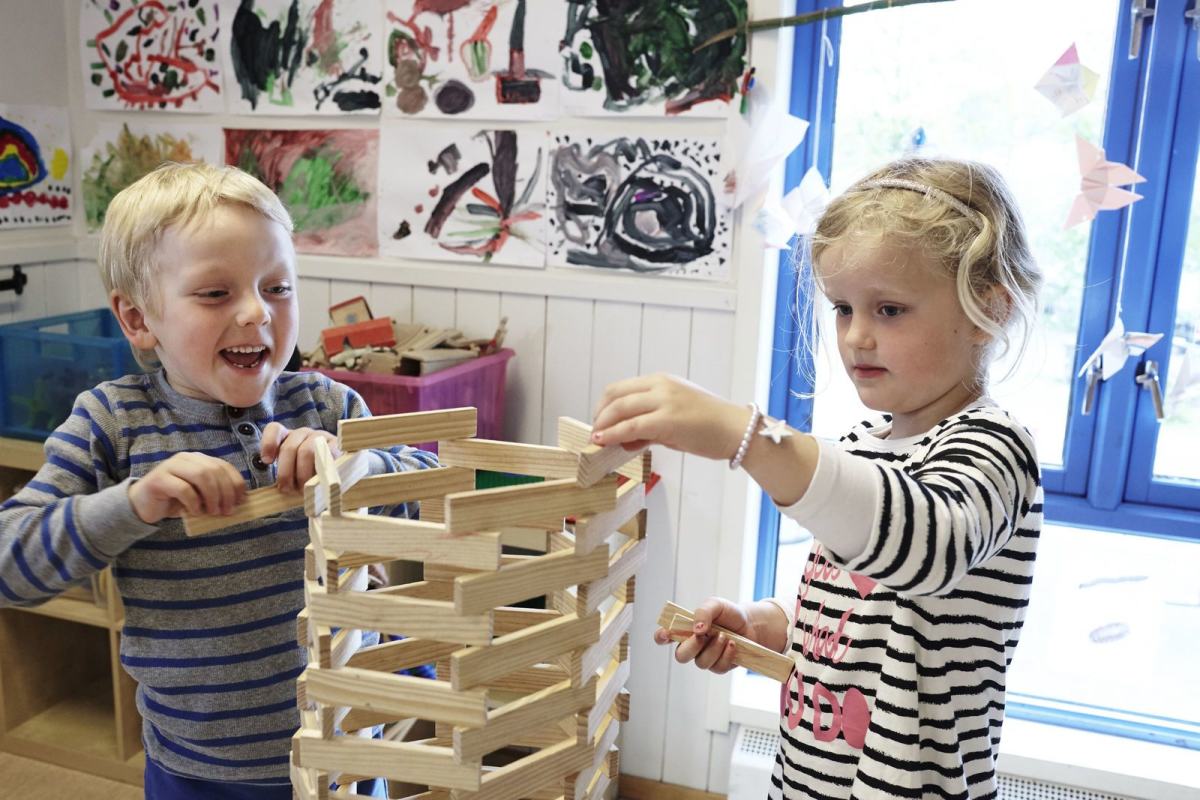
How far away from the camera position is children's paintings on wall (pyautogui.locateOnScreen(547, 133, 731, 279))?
6.52 ft

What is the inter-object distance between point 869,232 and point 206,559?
0.79 meters

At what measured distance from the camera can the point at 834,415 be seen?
2199mm

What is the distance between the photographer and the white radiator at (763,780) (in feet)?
6.39

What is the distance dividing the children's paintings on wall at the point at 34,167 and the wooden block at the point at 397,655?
6.75ft

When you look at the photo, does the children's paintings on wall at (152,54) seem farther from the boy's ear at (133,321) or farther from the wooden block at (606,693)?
the wooden block at (606,693)

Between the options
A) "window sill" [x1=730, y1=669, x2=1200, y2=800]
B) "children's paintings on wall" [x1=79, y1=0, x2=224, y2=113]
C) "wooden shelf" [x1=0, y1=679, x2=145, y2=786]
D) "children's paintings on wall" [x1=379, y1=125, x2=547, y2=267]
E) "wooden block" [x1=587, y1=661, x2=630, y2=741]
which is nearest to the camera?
"wooden block" [x1=587, y1=661, x2=630, y2=741]

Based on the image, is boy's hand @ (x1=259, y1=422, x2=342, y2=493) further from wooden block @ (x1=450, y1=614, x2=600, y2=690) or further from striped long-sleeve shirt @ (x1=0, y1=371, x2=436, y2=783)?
wooden block @ (x1=450, y1=614, x2=600, y2=690)

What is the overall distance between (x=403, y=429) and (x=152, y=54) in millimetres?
2041

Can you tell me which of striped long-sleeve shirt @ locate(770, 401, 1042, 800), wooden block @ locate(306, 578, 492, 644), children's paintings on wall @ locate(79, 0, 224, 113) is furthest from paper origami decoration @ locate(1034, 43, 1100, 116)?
children's paintings on wall @ locate(79, 0, 224, 113)

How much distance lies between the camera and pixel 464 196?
7.11 feet

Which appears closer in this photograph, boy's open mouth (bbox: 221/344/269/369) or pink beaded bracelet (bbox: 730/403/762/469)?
pink beaded bracelet (bbox: 730/403/762/469)

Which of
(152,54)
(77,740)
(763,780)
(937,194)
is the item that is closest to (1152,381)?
(763,780)

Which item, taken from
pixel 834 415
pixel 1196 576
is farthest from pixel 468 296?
pixel 1196 576

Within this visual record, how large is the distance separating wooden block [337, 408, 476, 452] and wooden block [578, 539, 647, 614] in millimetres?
183
